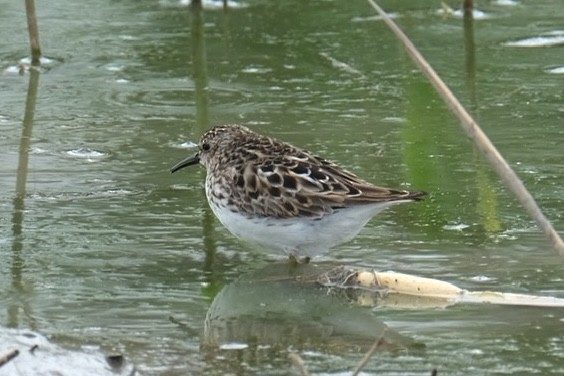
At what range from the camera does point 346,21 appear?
11.4 m

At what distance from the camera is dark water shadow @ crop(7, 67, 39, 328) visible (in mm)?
5859

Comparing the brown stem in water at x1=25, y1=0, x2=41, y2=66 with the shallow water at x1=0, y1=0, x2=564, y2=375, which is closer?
the shallow water at x1=0, y1=0, x2=564, y2=375

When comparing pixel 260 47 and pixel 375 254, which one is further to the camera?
pixel 260 47

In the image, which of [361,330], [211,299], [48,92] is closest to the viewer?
[361,330]

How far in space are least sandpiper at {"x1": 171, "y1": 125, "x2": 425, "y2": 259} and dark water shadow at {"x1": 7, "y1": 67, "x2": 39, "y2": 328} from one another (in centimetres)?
97

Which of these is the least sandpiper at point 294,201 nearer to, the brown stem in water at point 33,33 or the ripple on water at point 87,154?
the ripple on water at point 87,154

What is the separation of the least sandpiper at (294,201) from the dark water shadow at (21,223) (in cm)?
97

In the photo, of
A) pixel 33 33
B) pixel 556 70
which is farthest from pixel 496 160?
pixel 33 33

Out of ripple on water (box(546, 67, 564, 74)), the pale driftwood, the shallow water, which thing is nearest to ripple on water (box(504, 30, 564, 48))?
the shallow water

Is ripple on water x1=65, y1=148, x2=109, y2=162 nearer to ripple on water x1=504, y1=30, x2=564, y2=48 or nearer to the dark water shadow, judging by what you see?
the dark water shadow

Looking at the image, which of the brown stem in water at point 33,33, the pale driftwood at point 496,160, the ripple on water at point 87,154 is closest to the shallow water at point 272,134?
the ripple on water at point 87,154

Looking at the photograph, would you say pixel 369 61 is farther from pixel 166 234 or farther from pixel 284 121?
pixel 166 234

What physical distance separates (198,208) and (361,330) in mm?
2033

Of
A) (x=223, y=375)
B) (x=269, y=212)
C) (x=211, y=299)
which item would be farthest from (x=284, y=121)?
(x=223, y=375)
